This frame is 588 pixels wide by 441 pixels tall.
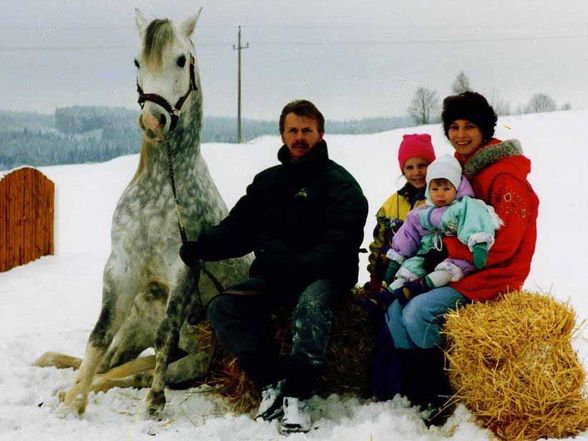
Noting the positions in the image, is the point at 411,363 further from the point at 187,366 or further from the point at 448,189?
the point at 187,366

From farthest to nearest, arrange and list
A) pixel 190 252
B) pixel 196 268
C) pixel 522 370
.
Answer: pixel 196 268 < pixel 190 252 < pixel 522 370

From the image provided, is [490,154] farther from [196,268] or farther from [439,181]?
[196,268]

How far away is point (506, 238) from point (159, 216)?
2.00 meters

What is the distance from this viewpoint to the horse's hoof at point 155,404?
3850mm

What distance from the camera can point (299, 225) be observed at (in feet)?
13.3

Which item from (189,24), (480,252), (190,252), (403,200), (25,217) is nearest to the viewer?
(480,252)

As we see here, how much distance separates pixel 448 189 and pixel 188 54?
1.72 m

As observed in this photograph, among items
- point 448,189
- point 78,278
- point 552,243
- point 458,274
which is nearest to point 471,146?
point 448,189

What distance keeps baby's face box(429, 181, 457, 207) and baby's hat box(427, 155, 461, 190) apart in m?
0.03

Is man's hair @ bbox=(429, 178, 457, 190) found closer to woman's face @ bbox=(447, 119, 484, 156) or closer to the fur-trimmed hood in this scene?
the fur-trimmed hood

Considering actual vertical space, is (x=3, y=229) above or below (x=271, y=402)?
above

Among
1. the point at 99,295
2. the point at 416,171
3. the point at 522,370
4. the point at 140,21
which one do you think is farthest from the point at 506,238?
the point at 99,295

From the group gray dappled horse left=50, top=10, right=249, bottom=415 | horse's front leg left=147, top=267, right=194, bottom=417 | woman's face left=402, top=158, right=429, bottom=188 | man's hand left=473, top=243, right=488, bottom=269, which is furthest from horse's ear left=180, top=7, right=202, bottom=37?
man's hand left=473, top=243, right=488, bottom=269

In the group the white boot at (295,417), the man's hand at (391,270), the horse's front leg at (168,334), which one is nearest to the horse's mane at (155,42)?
the horse's front leg at (168,334)
